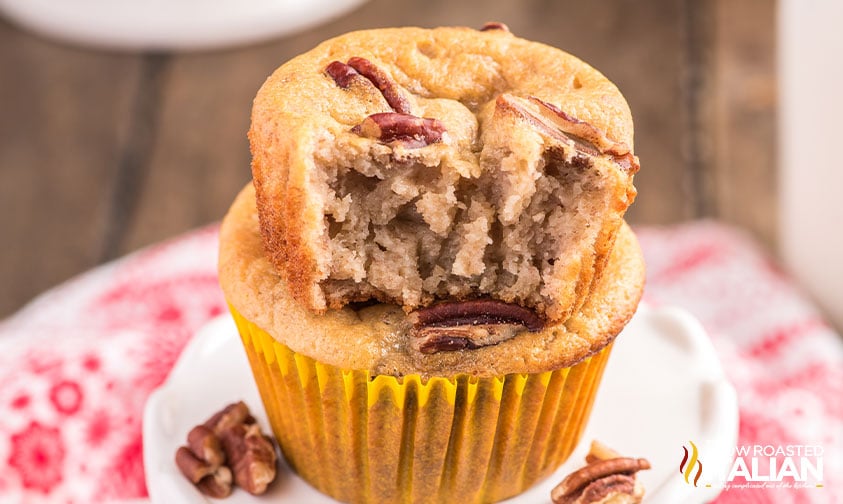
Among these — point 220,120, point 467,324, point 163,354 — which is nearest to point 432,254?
point 467,324

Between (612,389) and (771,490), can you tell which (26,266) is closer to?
(612,389)

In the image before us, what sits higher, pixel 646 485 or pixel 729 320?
pixel 646 485

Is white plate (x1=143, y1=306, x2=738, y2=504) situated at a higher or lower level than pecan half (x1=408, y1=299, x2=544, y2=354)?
lower

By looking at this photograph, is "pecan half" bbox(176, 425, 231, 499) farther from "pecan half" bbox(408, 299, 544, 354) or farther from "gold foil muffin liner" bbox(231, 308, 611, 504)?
"pecan half" bbox(408, 299, 544, 354)

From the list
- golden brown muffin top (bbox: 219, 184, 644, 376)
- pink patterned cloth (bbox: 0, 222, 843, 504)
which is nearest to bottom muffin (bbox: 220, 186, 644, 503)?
golden brown muffin top (bbox: 219, 184, 644, 376)

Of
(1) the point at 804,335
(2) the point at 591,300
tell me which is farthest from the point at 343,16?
(2) the point at 591,300
